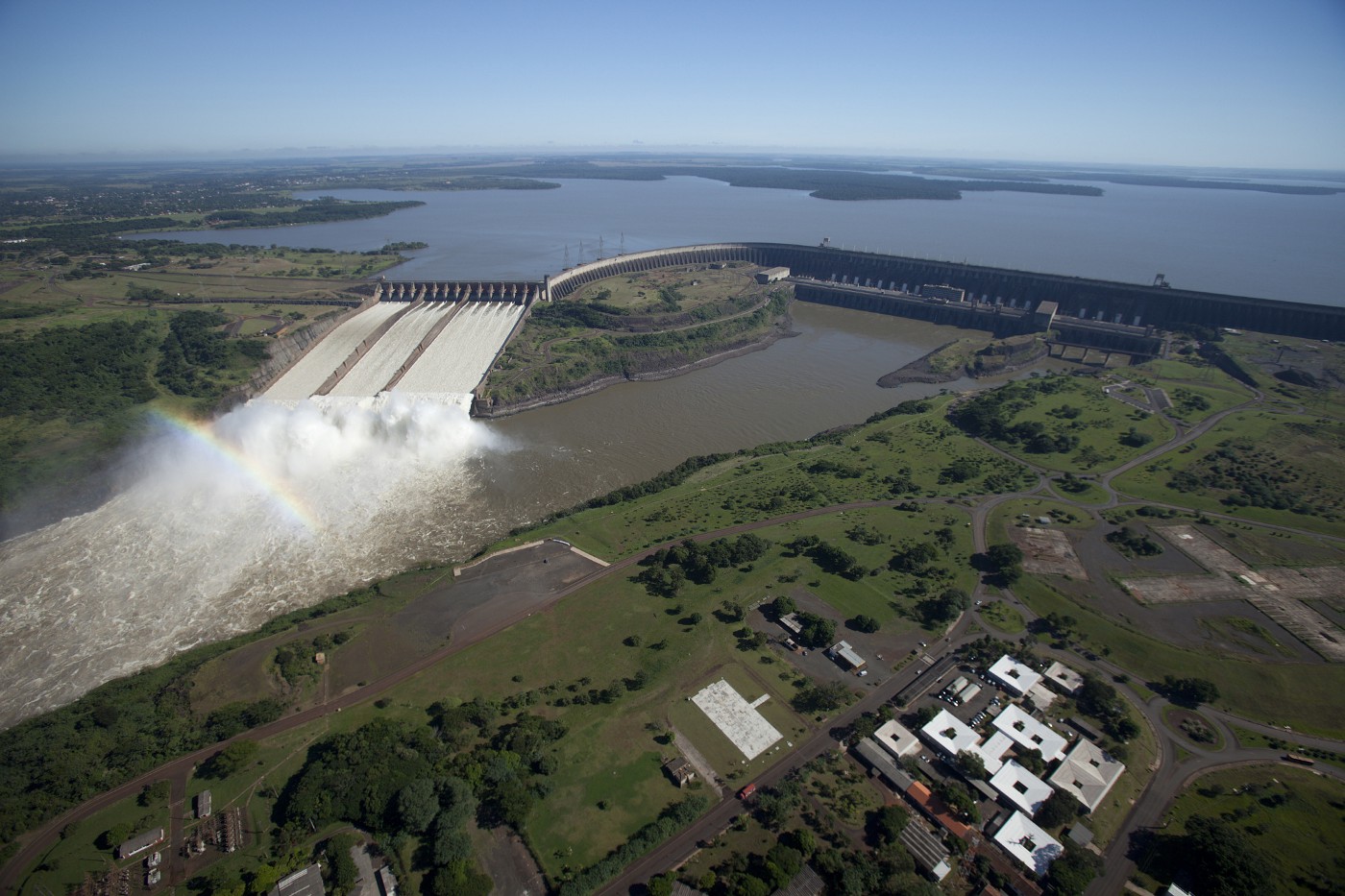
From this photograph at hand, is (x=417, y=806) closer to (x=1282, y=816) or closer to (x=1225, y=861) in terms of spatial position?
(x=1225, y=861)

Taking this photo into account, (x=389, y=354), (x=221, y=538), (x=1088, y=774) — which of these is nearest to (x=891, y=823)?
(x=1088, y=774)

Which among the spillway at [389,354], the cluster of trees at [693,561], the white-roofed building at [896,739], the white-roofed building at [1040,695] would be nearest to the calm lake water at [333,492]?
the spillway at [389,354]

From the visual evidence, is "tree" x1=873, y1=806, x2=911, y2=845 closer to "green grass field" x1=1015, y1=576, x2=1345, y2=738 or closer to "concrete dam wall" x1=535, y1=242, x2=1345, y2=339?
"green grass field" x1=1015, y1=576, x2=1345, y2=738

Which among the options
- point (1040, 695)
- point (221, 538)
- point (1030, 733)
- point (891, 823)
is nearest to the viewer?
point (891, 823)

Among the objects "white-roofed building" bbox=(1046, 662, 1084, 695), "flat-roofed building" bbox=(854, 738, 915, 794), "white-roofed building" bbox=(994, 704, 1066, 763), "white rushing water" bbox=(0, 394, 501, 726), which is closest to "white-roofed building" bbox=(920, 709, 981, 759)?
"white-roofed building" bbox=(994, 704, 1066, 763)

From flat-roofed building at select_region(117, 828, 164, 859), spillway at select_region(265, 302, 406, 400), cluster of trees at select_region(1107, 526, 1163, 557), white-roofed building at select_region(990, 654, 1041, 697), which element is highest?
spillway at select_region(265, 302, 406, 400)

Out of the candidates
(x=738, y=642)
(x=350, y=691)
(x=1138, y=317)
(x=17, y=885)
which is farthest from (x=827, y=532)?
(x=1138, y=317)

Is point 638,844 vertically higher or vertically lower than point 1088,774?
lower

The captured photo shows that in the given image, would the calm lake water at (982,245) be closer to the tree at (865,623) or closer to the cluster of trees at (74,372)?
the cluster of trees at (74,372)
